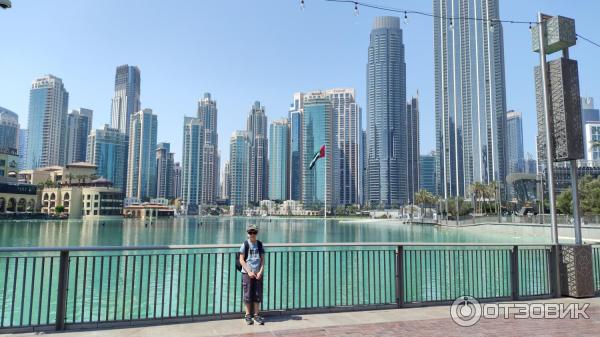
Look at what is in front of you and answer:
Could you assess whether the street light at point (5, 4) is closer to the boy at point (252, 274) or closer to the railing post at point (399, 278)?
the boy at point (252, 274)

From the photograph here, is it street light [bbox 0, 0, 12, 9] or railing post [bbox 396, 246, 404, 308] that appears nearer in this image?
street light [bbox 0, 0, 12, 9]

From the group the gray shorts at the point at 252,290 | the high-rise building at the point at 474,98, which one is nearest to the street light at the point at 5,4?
the gray shorts at the point at 252,290

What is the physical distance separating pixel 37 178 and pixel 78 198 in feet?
112

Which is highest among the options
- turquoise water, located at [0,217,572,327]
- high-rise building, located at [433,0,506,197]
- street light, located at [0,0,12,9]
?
high-rise building, located at [433,0,506,197]

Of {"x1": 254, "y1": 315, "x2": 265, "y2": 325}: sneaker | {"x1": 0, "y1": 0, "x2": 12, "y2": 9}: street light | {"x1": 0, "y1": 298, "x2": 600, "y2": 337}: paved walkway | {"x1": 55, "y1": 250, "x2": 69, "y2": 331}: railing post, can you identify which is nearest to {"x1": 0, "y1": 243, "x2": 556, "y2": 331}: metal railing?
{"x1": 55, "y1": 250, "x2": 69, "y2": 331}: railing post

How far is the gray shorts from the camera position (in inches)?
273

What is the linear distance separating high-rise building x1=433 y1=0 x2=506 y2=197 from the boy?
542ft

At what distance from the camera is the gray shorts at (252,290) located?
273 inches

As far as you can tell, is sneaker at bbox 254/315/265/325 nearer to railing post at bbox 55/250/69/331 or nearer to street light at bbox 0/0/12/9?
railing post at bbox 55/250/69/331

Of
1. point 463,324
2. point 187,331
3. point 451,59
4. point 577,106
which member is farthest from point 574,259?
point 451,59

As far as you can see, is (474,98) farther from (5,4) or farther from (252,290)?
(5,4)

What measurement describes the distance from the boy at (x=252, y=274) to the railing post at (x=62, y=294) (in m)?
2.65

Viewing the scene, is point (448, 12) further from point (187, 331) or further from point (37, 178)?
point (187, 331)

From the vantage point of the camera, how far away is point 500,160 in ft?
548
